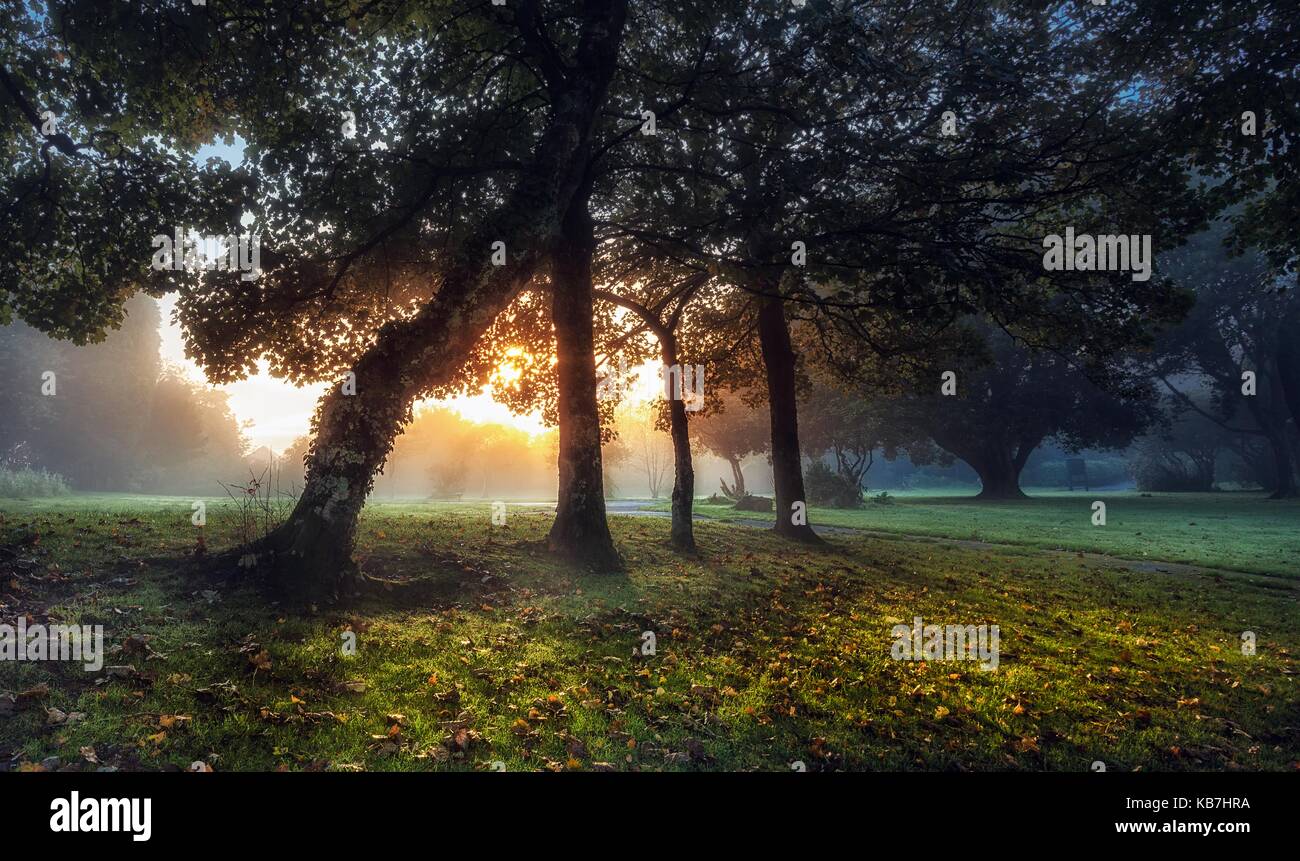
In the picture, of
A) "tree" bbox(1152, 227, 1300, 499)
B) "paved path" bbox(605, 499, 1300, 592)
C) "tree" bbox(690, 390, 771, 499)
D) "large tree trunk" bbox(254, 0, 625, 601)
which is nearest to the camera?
"large tree trunk" bbox(254, 0, 625, 601)

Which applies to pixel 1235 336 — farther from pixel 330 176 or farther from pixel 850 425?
pixel 330 176

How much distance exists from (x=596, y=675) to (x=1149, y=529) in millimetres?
28106

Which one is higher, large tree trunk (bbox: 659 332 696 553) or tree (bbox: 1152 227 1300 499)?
tree (bbox: 1152 227 1300 499)

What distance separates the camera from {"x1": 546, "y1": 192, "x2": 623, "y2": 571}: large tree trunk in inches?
482

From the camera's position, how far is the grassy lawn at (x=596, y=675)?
453 cm

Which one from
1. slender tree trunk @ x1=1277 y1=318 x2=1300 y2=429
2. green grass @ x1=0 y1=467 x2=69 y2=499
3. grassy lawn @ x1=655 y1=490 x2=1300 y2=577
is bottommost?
grassy lawn @ x1=655 y1=490 x2=1300 y2=577

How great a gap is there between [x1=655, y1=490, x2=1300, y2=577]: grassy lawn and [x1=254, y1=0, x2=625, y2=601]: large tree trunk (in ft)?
61.1

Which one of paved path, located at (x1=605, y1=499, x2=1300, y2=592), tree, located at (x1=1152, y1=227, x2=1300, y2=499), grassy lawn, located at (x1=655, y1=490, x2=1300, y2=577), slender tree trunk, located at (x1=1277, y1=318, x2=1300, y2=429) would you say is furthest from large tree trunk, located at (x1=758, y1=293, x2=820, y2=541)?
slender tree trunk, located at (x1=1277, y1=318, x2=1300, y2=429)

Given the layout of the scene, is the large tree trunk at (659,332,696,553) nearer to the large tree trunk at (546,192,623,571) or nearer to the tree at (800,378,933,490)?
the large tree trunk at (546,192,623,571)

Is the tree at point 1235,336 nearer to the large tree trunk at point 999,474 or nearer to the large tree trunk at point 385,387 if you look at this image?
the large tree trunk at point 999,474

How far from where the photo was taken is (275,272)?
46.3 ft

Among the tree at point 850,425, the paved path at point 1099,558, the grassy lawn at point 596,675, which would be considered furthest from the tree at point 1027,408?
the grassy lawn at point 596,675
